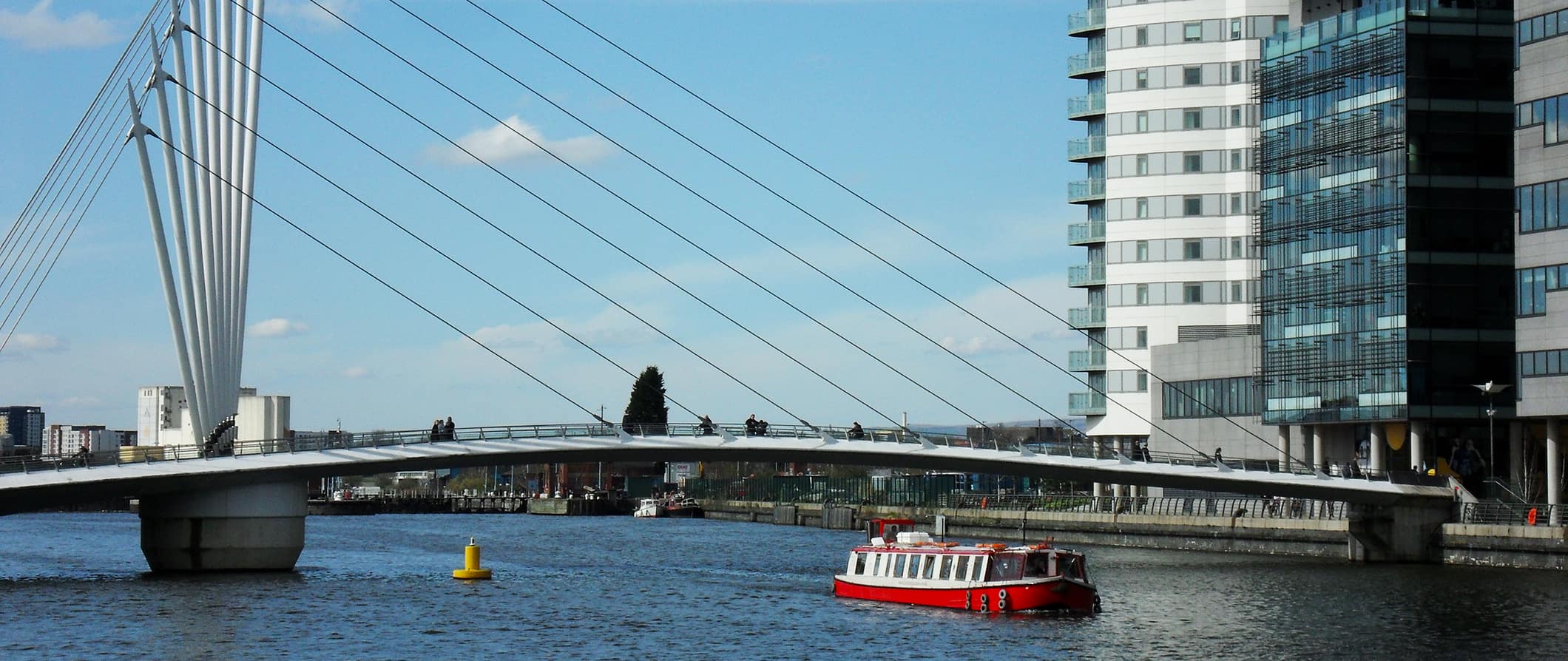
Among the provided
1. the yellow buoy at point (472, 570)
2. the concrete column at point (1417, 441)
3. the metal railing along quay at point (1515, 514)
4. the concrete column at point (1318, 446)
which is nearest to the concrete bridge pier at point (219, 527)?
the yellow buoy at point (472, 570)

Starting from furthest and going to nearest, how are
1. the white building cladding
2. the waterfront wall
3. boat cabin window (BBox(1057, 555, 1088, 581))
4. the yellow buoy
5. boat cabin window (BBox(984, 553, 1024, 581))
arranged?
the white building cladding, the waterfront wall, the yellow buoy, boat cabin window (BBox(984, 553, 1024, 581)), boat cabin window (BBox(1057, 555, 1088, 581))

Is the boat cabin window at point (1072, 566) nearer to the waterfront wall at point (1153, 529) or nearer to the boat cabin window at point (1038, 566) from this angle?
the boat cabin window at point (1038, 566)

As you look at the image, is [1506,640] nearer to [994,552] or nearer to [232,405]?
[994,552]

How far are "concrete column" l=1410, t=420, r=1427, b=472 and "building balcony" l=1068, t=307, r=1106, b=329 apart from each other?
33.2m

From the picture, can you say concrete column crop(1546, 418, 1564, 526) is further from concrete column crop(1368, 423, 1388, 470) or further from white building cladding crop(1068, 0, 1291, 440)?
white building cladding crop(1068, 0, 1291, 440)

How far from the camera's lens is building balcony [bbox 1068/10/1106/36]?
11569cm

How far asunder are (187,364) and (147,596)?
8.93 meters

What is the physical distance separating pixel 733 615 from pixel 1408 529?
2992 centimetres

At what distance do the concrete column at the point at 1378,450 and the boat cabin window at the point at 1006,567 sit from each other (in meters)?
33.9

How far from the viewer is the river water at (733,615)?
155 feet

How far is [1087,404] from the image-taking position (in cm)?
11944

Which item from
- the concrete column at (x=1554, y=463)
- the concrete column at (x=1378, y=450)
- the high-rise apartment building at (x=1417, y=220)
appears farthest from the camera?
the concrete column at (x=1378, y=450)

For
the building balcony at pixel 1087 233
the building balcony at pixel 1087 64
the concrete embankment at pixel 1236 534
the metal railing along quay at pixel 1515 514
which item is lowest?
the concrete embankment at pixel 1236 534

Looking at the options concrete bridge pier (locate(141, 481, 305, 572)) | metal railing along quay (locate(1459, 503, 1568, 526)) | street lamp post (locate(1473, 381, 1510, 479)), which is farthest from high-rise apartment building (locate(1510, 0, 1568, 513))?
concrete bridge pier (locate(141, 481, 305, 572))
